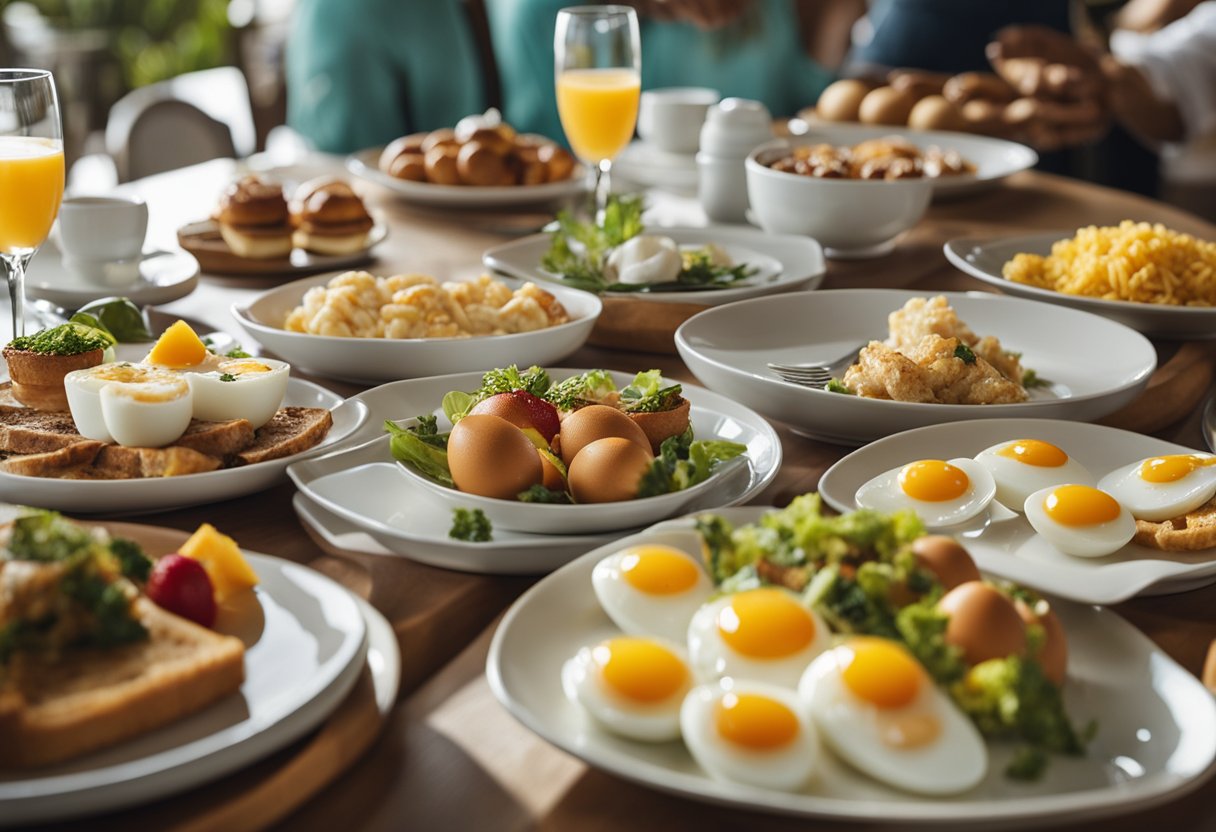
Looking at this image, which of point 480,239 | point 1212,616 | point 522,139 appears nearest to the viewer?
point 1212,616

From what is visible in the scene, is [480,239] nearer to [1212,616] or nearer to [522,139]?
[522,139]

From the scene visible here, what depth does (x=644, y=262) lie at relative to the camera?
5.66 feet

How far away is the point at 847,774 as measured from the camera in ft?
2.31

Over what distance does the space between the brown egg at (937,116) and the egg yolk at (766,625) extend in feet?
7.75

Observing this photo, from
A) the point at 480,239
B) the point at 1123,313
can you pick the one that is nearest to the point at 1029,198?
the point at 1123,313

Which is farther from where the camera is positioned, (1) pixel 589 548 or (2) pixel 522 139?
(2) pixel 522 139

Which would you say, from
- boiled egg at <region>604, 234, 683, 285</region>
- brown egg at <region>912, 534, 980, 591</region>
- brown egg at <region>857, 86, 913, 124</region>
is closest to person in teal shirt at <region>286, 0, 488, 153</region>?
brown egg at <region>857, 86, 913, 124</region>

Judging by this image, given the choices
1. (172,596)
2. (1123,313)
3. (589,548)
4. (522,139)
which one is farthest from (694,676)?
(522,139)

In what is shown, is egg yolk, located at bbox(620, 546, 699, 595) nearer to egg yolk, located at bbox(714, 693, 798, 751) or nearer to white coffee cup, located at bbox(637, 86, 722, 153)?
egg yolk, located at bbox(714, 693, 798, 751)

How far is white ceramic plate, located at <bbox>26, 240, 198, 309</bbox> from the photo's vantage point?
1651mm

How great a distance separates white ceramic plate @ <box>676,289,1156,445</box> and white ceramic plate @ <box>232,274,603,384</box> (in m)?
0.16

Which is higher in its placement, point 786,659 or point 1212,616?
point 786,659

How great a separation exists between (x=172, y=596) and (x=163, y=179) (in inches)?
75.8

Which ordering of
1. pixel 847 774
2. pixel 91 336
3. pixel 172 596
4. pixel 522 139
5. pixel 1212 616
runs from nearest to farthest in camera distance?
pixel 847 774, pixel 172 596, pixel 1212 616, pixel 91 336, pixel 522 139
